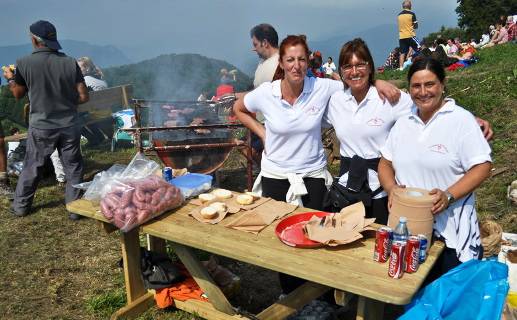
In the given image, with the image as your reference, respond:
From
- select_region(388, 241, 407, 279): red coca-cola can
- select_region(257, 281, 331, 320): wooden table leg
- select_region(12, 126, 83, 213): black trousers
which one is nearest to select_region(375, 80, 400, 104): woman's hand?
select_region(388, 241, 407, 279): red coca-cola can

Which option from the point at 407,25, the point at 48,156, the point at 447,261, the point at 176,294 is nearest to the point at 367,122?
the point at 447,261

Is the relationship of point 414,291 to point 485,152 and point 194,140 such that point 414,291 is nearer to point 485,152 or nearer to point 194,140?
point 485,152

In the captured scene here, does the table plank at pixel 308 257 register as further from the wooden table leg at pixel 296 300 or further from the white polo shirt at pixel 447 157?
the wooden table leg at pixel 296 300

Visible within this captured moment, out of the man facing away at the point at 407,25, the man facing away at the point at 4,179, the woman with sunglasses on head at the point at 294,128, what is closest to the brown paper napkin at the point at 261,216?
the woman with sunglasses on head at the point at 294,128

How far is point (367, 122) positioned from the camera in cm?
289

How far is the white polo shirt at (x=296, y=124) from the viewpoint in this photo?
3.19m

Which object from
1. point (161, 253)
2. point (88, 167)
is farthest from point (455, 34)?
point (161, 253)

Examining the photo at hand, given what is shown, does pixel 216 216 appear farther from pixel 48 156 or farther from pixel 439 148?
pixel 48 156

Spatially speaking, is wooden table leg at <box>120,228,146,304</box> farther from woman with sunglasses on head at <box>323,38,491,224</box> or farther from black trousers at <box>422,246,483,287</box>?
black trousers at <box>422,246,483,287</box>

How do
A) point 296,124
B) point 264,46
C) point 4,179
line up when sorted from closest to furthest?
point 296,124
point 264,46
point 4,179

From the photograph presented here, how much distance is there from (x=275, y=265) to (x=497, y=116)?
690cm

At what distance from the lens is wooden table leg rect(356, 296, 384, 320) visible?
2.44 metres

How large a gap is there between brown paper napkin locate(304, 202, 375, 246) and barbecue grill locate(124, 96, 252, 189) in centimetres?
272

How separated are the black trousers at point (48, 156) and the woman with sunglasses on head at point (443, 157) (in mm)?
4332
